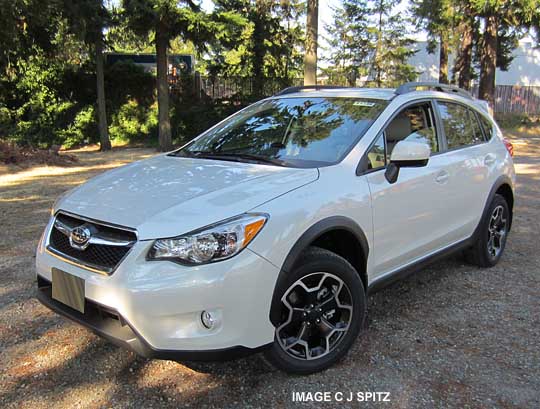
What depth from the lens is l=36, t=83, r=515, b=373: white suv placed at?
241 cm

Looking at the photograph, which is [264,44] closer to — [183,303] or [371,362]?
[371,362]

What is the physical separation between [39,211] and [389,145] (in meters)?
5.56

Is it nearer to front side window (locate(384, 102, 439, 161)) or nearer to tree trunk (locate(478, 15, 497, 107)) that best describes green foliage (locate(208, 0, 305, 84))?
tree trunk (locate(478, 15, 497, 107))

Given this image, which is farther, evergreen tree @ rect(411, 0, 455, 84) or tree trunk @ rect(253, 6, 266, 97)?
tree trunk @ rect(253, 6, 266, 97)

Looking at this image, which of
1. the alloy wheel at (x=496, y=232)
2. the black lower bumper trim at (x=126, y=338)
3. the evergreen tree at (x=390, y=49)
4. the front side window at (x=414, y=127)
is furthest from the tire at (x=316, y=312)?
the evergreen tree at (x=390, y=49)

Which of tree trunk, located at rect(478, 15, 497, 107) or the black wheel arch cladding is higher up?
tree trunk, located at rect(478, 15, 497, 107)

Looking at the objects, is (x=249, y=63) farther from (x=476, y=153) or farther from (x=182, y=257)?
(x=182, y=257)

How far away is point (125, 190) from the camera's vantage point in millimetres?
2932

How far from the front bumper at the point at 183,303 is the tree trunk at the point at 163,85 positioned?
13441mm

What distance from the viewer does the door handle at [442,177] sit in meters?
3.76

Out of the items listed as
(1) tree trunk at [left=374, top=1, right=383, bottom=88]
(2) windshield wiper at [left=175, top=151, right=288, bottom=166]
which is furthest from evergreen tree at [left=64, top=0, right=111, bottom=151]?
(1) tree trunk at [left=374, top=1, right=383, bottom=88]

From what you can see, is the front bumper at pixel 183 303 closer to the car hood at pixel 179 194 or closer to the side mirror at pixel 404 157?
the car hood at pixel 179 194

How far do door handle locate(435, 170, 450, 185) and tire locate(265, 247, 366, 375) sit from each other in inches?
47.7

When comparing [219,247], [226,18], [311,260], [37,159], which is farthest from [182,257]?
[226,18]
